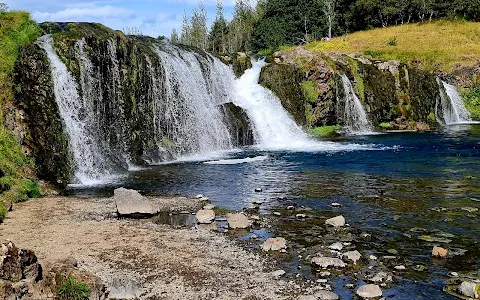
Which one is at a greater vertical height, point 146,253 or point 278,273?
point 146,253

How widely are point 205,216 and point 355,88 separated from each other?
36.0 meters

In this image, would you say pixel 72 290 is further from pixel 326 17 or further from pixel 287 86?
pixel 326 17

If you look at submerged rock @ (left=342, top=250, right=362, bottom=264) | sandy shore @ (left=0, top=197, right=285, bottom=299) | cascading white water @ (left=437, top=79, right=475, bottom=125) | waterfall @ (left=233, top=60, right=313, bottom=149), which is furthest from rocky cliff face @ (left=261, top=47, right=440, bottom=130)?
submerged rock @ (left=342, top=250, right=362, bottom=264)

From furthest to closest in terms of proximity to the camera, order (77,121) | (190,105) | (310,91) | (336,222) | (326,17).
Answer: (326,17)
(310,91)
(190,105)
(77,121)
(336,222)

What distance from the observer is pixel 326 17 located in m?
97.2

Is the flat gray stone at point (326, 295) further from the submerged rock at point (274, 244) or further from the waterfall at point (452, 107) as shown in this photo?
the waterfall at point (452, 107)

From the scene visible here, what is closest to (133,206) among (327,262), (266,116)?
(327,262)

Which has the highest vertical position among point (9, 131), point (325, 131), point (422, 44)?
point (422, 44)

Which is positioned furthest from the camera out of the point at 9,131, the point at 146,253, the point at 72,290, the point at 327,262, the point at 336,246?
the point at 9,131

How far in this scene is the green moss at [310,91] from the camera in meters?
45.8

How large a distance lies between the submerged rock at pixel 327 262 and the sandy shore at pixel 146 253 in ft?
4.10

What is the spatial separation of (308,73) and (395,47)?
35351 mm

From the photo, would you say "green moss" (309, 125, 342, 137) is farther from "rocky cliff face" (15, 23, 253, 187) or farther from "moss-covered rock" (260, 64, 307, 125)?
"rocky cliff face" (15, 23, 253, 187)

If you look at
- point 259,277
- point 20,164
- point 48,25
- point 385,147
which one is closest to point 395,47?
point 385,147
